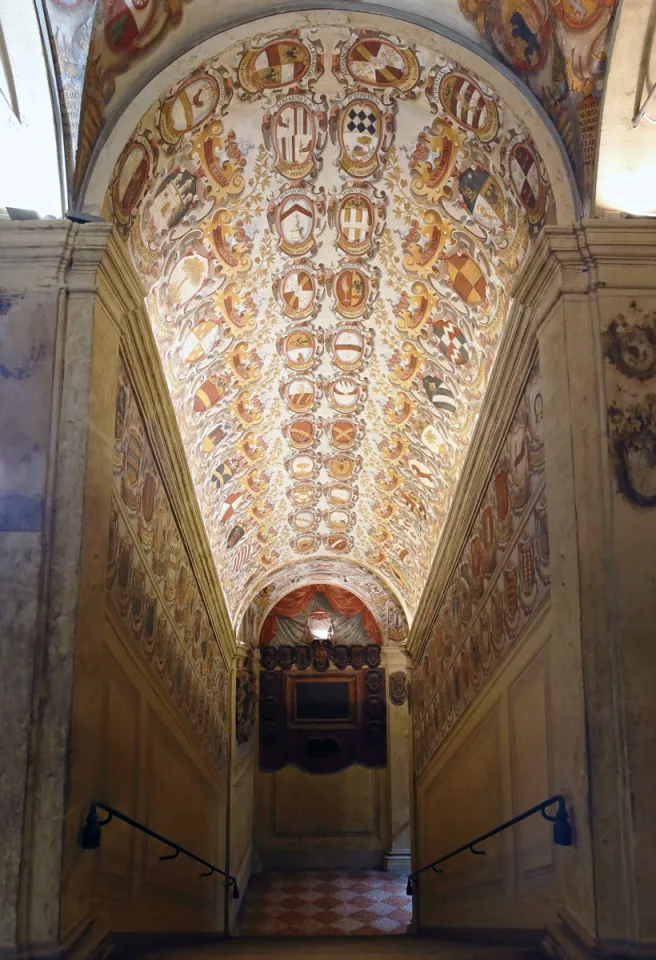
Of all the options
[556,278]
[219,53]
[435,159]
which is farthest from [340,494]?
[556,278]

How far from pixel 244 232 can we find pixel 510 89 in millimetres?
2503

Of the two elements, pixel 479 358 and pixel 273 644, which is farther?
pixel 273 644

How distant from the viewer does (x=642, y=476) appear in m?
4.06

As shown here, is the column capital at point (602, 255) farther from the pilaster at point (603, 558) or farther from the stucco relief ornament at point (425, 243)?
the stucco relief ornament at point (425, 243)

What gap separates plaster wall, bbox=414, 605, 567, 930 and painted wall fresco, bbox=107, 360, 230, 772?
271cm

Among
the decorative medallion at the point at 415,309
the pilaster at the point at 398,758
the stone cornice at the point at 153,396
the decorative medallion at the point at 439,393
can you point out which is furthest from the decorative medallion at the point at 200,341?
the pilaster at the point at 398,758

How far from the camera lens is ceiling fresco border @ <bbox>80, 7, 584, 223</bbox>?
14.8ft

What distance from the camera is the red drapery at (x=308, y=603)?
17.8 m

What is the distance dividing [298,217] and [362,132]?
1.00 metres

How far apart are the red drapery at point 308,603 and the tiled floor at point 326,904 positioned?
4.73m

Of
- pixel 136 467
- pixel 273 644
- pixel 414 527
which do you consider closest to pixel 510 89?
pixel 136 467

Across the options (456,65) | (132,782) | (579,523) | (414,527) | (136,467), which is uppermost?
(456,65)

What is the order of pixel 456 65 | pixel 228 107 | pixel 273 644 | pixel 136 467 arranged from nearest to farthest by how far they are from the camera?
pixel 456 65
pixel 228 107
pixel 136 467
pixel 273 644

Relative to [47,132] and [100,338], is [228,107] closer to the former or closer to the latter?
[47,132]
